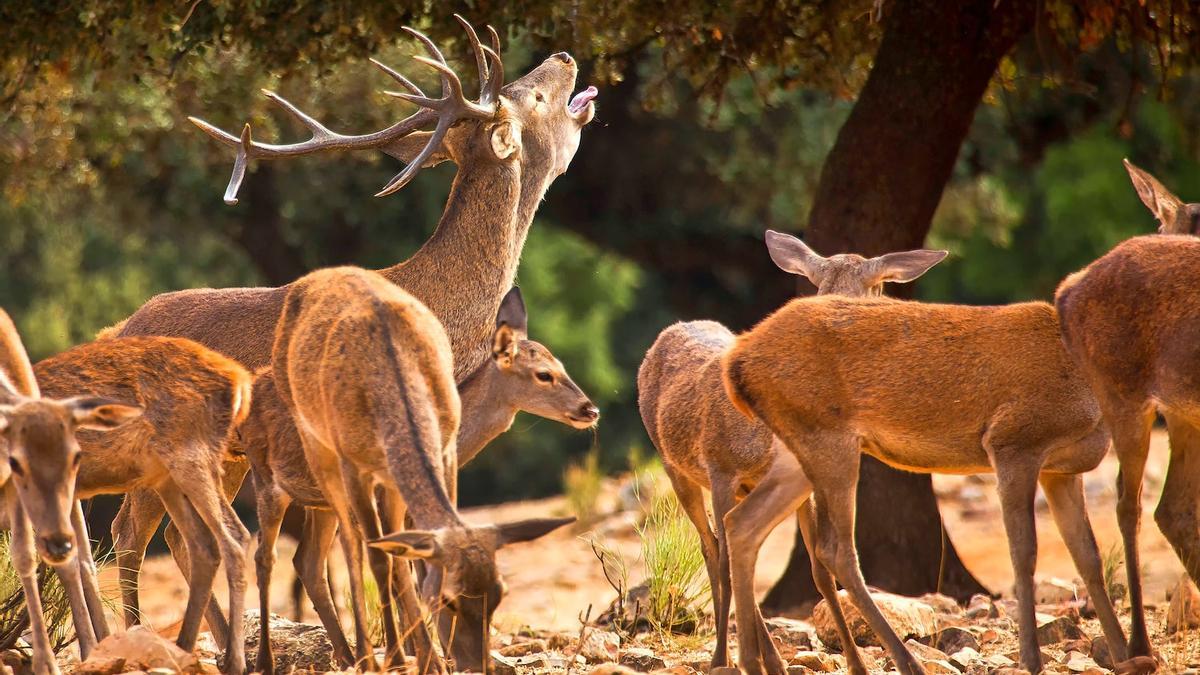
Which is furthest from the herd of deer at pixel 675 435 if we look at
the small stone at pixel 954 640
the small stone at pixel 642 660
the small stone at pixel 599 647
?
the small stone at pixel 954 640

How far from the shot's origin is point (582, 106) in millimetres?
9773

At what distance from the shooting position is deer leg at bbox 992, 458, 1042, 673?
668 centimetres

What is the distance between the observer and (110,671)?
634cm

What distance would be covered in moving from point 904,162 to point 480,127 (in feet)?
8.83

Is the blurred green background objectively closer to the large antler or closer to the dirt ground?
the large antler

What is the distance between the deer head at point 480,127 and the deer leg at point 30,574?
2.25 m

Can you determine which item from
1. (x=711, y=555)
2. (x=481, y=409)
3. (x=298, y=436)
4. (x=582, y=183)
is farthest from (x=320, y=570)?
(x=582, y=183)

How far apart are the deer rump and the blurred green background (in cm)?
327

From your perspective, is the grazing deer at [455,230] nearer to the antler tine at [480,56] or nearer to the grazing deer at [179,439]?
the antler tine at [480,56]

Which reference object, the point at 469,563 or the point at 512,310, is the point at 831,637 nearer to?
the point at 512,310

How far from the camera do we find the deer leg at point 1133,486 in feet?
21.8

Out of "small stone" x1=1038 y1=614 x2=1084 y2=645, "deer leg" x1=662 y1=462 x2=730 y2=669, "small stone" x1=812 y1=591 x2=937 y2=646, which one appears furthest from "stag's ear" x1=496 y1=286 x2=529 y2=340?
"small stone" x1=1038 y1=614 x2=1084 y2=645

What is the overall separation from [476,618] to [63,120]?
955 cm

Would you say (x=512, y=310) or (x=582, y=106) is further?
(x=582, y=106)
